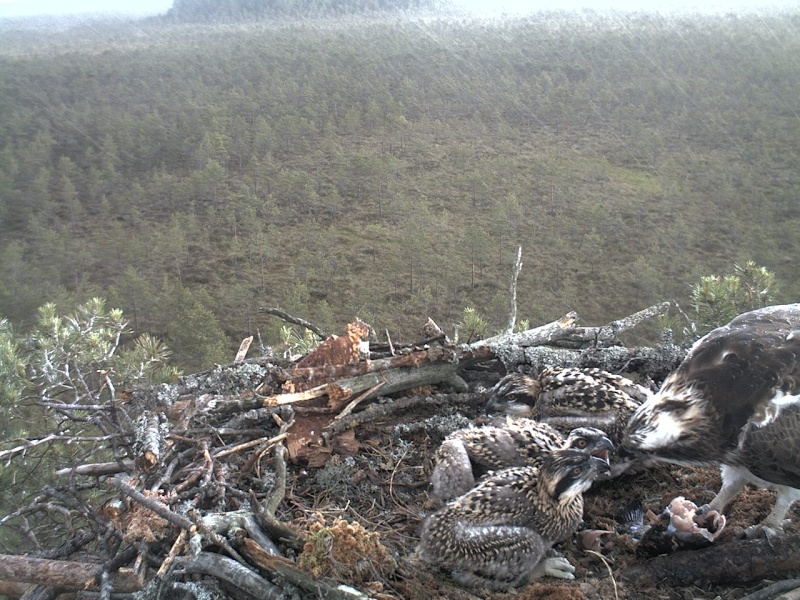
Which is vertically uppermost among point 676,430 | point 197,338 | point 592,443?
point 676,430

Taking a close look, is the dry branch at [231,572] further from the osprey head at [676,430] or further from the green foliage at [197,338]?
the green foliage at [197,338]

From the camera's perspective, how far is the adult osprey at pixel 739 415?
2.66 meters

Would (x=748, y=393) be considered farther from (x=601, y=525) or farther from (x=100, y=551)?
(x=100, y=551)

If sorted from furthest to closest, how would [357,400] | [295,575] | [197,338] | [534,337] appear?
[197,338]
[534,337]
[357,400]
[295,575]

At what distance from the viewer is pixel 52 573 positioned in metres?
2.55

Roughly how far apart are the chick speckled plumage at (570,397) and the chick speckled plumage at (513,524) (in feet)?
1.72

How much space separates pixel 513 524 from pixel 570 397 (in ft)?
3.42

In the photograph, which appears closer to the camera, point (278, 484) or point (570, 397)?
point (278, 484)

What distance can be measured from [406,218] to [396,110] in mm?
9003

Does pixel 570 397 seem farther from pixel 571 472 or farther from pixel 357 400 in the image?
pixel 357 400

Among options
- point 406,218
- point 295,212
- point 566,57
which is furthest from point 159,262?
point 566,57

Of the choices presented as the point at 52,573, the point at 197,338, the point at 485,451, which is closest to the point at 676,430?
the point at 485,451

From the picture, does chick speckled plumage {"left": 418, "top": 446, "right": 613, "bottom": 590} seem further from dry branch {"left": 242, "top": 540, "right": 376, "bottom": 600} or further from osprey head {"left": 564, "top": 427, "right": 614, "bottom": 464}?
dry branch {"left": 242, "top": 540, "right": 376, "bottom": 600}

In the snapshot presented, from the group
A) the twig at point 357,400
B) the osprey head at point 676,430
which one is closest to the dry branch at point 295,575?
the twig at point 357,400
